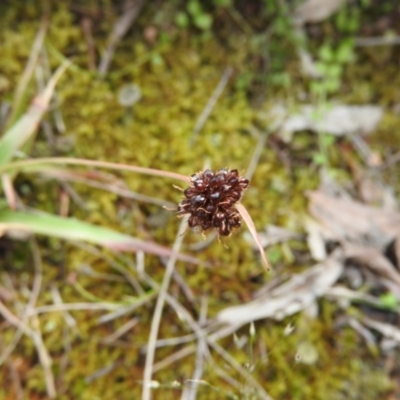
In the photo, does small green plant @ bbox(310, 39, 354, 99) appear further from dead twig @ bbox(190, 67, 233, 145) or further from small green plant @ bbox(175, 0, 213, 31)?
small green plant @ bbox(175, 0, 213, 31)

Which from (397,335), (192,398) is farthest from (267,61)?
(192,398)


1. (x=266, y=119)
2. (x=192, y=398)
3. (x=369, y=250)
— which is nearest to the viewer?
(x=192, y=398)

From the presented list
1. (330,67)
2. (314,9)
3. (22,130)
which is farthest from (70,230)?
(314,9)

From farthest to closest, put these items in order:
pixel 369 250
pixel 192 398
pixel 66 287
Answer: pixel 369 250
pixel 66 287
pixel 192 398

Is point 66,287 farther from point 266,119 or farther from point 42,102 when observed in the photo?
point 266,119

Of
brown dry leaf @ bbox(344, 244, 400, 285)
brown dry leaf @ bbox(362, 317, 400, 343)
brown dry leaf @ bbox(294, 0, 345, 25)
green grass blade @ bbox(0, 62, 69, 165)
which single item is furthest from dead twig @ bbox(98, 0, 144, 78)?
brown dry leaf @ bbox(362, 317, 400, 343)

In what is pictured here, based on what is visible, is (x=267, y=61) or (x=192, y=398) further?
(x=267, y=61)
